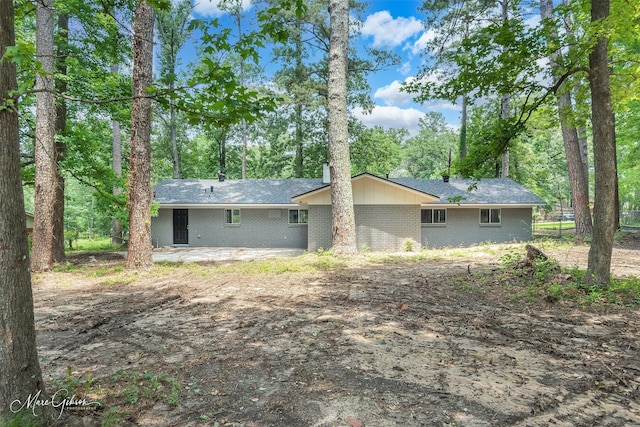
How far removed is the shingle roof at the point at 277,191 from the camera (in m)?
17.2

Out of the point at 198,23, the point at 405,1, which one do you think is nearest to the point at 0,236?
the point at 198,23

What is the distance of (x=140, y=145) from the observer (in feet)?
27.6

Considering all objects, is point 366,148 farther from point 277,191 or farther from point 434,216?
point 434,216

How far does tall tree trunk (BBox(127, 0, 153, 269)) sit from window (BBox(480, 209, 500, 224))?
14716mm

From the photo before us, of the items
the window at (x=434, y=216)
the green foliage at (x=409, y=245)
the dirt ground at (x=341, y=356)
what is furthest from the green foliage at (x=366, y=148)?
the dirt ground at (x=341, y=356)

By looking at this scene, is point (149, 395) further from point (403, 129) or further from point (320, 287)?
point (403, 129)

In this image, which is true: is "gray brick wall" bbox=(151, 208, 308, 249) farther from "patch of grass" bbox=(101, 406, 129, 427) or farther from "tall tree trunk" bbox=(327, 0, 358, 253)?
"patch of grass" bbox=(101, 406, 129, 427)

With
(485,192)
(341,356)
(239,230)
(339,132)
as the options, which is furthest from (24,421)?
(485,192)

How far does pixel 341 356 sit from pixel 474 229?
15.2 m

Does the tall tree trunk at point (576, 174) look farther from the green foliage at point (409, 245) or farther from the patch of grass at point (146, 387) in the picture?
the patch of grass at point (146, 387)

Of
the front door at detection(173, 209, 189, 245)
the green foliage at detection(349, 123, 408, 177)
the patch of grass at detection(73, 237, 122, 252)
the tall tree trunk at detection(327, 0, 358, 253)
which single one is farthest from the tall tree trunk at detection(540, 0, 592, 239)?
the patch of grass at detection(73, 237, 122, 252)

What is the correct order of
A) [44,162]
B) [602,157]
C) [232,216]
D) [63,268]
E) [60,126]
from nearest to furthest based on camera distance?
[602,157], [44,162], [63,268], [60,126], [232,216]

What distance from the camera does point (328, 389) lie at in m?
2.74

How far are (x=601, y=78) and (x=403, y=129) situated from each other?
1244 inches
